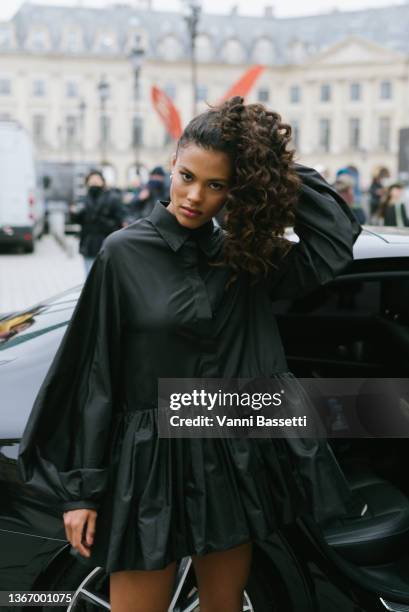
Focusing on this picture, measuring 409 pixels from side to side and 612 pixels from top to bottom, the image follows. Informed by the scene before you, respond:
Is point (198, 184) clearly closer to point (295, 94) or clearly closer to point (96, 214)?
point (96, 214)

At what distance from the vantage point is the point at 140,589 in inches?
77.6

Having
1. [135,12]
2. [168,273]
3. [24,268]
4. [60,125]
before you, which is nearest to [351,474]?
[168,273]

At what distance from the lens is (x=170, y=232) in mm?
1967

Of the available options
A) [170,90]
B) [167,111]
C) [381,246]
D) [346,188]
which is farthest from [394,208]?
[170,90]

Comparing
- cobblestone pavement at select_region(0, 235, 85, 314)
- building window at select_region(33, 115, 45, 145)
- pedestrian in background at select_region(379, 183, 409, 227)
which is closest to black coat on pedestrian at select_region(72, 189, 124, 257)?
cobblestone pavement at select_region(0, 235, 85, 314)

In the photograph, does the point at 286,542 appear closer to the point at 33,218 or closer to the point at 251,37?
the point at 33,218

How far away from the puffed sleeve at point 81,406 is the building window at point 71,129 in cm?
7679

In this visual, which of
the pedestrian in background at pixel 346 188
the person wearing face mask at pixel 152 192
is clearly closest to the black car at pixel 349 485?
the pedestrian in background at pixel 346 188

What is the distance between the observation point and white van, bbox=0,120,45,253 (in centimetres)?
1756

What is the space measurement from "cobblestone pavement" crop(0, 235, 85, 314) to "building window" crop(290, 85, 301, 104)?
2582 inches

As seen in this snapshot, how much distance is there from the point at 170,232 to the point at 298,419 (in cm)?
58

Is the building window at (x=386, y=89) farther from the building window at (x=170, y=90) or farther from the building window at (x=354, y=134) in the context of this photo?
the building window at (x=170, y=90)

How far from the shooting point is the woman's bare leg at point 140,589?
1966 mm

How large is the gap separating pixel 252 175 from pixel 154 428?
655 mm
